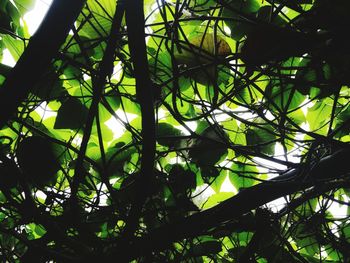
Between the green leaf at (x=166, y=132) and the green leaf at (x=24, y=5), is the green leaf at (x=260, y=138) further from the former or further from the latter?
the green leaf at (x=24, y=5)

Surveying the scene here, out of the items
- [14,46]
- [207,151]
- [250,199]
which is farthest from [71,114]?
[250,199]

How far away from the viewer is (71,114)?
71 cm

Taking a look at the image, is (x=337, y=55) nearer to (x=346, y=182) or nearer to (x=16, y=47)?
(x=346, y=182)

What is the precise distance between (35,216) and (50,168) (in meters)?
0.15

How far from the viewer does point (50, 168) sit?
74cm

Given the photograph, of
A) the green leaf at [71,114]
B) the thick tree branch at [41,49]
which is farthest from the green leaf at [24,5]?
the thick tree branch at [41,49]

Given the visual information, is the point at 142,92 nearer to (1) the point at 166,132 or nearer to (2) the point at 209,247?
(1) the point at 166,132

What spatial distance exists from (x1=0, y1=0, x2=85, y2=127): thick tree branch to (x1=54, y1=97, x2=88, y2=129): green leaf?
0.31 meters

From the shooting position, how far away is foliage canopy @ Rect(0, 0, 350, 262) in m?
0.54

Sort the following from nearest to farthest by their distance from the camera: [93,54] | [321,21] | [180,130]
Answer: [321,21]
[93,54]
[180,130]

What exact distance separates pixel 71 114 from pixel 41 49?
383mm

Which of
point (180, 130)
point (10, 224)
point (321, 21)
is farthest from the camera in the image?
point (10, 224)

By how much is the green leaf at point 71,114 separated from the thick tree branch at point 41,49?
0.31 meters

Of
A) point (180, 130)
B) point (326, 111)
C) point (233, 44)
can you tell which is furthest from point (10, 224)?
point (326, 111)
